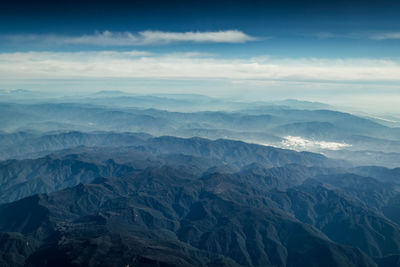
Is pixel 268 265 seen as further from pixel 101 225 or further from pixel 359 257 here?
pixel 101 225

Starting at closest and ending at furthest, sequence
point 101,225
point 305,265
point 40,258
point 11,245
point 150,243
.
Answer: point 40,258 → point 150,243 → point 11,245 → point 305,265 → point 101,225

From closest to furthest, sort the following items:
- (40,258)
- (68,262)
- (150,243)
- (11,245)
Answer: (68,262)
(40,258)
(150,243)
(11,245)

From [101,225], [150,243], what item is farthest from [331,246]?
[101,225]

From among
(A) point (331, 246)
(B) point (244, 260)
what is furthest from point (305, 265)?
(B) point (244, 260)

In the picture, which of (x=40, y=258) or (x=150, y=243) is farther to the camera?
(x=150, y=243)

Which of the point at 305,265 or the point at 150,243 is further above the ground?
the point at 150,243

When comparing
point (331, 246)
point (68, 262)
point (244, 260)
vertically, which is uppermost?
point (68, 262)

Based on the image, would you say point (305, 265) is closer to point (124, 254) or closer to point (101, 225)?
point (124, 254)

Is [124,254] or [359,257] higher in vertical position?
[124,254]

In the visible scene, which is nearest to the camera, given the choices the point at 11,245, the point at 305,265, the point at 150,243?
the point at 150,243
